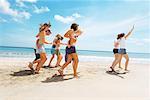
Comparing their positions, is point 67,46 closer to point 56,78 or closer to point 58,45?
point 56,78

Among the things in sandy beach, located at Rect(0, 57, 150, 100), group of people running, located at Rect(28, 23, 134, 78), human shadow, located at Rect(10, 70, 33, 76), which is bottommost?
sandy beach, located at Rect(0, 57, 150, 100)

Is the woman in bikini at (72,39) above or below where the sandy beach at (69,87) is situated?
above

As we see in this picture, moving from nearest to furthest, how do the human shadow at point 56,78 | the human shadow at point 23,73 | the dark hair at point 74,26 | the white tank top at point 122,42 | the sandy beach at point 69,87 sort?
the sandy beach at point 69,87
the human shadow at point 56,78
the dark hair at point 74,26
the human shadow at point 23,73
the white tank top at point 122,42

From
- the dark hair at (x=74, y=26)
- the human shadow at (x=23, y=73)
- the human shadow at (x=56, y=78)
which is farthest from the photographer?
the human shadow at (x=23, y=73)

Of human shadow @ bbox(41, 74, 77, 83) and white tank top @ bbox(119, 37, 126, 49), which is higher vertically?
white tank top @ bbox(119, 37, 126, 49)

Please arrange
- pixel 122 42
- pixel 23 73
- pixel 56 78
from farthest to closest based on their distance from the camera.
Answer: pixel 122 42 → pixel 23 73 → pixel 56 78

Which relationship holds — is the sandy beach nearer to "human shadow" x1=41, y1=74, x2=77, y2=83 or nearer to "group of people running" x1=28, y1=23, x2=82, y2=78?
"human shadow" x1=41, y1=74, x2=77, y2=83

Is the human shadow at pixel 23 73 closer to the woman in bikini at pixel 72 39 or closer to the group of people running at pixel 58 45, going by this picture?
the group of people running at pixel 58 45

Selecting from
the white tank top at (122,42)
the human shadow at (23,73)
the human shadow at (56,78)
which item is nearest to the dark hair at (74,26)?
the human shadow at (56,78)

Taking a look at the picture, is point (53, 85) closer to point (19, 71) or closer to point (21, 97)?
point (21, 97)

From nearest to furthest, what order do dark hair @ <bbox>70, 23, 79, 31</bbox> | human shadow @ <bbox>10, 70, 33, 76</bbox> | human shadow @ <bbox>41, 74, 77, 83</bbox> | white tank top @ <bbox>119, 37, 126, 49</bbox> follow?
human shadow @ <bbox>41, 74, 77, 83</bbox> < dark hair @ <bbox>70, 23, 79, 31</bbox> < human shadow @ <bbox>10, 70, 33, 76</bbox> < white tank top @ <bbox>119, 37, 126, 49</bbox>

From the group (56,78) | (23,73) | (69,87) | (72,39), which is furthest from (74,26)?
(23,73)

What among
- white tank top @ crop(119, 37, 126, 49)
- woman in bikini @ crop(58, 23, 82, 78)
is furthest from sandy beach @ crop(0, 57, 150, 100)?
white tank top @ crop(119, 37, 126, 49)

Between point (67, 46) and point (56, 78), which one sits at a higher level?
point (67, 46)
